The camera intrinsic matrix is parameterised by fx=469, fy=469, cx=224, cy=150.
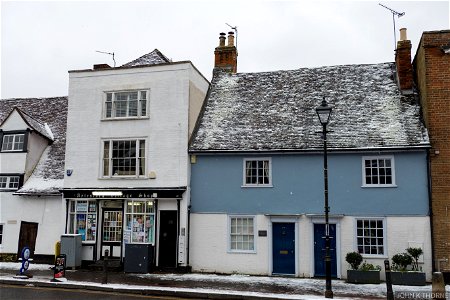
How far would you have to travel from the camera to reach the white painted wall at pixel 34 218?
23188 mm

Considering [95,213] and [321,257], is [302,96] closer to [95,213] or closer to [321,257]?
[321,257]

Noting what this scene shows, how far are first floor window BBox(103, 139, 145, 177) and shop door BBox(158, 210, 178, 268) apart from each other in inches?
94.7

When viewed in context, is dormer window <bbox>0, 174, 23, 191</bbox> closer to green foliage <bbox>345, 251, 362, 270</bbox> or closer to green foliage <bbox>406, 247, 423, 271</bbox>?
green foliage <bbox>345, 251, 362, 270</bbox>

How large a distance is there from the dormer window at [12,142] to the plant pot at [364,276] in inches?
696

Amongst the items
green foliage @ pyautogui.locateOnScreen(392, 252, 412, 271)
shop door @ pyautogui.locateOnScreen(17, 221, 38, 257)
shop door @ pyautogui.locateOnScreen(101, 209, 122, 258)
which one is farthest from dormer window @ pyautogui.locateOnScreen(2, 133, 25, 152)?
green foliage @ pyautogui.locateOnScreen(392, 252, 412, 271)

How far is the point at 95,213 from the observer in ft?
71.7

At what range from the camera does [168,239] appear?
20781 millimetres

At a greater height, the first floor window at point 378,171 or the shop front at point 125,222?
the first floor window at point 378,171

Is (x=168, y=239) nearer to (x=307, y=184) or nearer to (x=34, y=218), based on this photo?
(x=307, y=184)

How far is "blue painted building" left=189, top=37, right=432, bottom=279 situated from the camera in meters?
19.0

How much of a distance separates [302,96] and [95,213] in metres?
11.4

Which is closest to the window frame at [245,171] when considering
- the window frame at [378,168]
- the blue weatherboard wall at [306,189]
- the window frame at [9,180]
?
the blue weatherboard wall at [306,189]

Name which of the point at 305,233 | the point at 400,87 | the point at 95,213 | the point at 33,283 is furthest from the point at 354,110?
the point at 33,283

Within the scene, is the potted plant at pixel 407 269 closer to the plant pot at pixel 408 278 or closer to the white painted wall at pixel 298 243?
the plant pot at pixel 408 278
